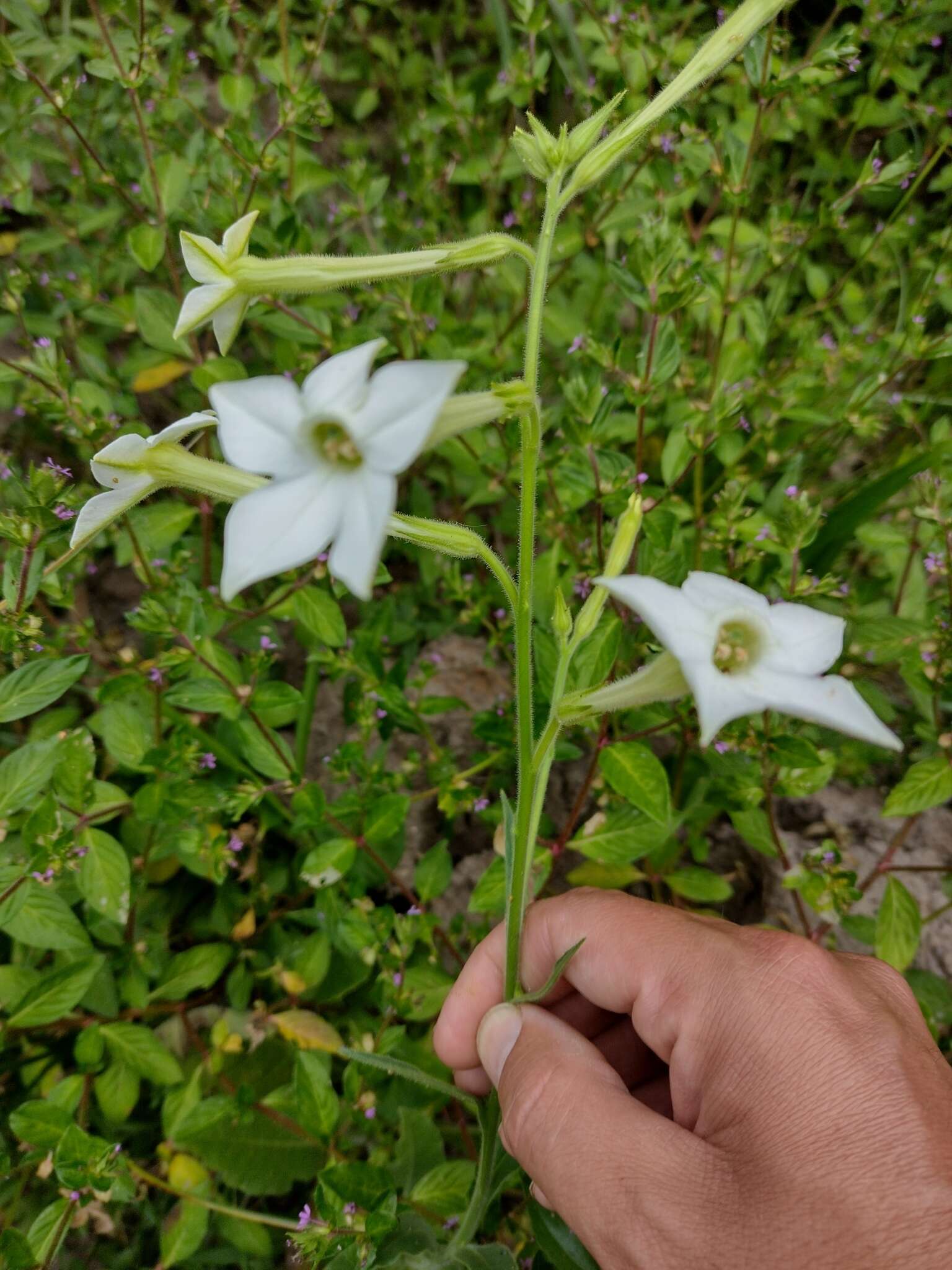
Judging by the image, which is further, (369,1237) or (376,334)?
(376,334)

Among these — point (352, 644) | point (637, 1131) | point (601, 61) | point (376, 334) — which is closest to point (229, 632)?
point (352, 644)

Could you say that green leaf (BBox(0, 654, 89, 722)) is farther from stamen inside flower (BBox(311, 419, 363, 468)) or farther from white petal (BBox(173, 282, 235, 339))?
stamen inside flower (BBox(311, 419, 363, 468))

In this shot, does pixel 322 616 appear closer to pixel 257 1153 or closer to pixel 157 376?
pixel 157 376

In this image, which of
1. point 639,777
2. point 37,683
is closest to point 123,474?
point 37,683

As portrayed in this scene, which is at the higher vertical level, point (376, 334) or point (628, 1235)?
point (376, 334)

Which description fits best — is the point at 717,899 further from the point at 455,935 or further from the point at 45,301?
the point at 45,301

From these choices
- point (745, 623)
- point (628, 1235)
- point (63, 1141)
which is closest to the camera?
point (745, 623)

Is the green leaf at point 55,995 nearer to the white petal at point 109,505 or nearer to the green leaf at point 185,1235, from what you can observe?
the green leaf at point 185,1235

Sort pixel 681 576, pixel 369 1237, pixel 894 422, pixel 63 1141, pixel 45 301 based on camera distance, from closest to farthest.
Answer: pixel 369 1237
pixel 63 1141
pixel 681 576
pixel 45 301
pixel 894 422
